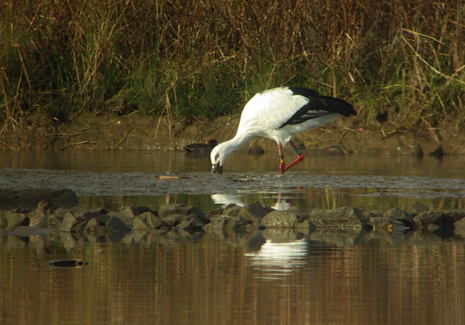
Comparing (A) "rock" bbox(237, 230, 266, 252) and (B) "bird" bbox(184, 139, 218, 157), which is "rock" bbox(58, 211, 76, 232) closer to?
(A) "rock" bbox(237, 230, 266, 252)

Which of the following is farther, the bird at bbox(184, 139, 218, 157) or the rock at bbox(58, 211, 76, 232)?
the bird at bbox(184, 139, 218, 157)

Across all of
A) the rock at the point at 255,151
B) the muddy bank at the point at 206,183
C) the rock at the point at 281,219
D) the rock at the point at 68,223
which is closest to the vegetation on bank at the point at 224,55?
the rock at the point at 255,151

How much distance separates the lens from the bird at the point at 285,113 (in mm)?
10039

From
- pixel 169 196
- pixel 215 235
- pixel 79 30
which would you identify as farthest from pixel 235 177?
pixel 79 30

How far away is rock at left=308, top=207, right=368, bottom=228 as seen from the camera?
5605 mm

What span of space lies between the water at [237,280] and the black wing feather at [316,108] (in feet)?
15.4

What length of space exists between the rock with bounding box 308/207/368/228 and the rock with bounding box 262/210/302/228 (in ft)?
0.46

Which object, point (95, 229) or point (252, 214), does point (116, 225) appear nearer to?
point (95, 229)

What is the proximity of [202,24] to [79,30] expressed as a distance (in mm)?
1999

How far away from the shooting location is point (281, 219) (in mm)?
5582

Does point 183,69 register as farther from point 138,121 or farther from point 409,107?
point 409,107

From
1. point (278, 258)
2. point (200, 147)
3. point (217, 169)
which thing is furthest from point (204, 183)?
point (200, 147)

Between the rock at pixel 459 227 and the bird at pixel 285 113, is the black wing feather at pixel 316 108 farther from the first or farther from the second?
the rock at pixel 459 227

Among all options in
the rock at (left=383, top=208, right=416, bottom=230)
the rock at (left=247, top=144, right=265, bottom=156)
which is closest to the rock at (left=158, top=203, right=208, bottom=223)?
the rock at (left=383, top=208, right=416, bottom=230)
